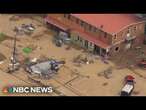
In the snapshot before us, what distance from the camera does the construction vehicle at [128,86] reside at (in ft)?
32.5

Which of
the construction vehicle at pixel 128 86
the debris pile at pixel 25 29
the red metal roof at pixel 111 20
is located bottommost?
the construction vehicle at pixel 128 86

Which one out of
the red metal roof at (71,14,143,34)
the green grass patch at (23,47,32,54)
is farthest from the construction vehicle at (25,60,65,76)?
A: the red metal roof at (71,14,143,34)

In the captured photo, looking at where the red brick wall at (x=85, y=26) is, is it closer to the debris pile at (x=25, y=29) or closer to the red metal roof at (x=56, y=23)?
the red metal roof at (x=56, y=23)

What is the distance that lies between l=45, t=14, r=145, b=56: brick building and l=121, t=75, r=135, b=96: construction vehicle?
60cm

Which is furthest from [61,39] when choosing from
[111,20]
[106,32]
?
[111,20]

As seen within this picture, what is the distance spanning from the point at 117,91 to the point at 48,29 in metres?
2.03

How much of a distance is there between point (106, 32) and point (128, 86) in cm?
108

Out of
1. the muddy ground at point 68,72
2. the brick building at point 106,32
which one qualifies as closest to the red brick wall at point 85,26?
the brick building at point 106,32

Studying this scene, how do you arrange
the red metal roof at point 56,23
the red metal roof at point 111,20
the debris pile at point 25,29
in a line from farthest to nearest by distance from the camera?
the debris pile at point 25,29, the red metal roof at point 56,23, the red metal roof at point 111,20

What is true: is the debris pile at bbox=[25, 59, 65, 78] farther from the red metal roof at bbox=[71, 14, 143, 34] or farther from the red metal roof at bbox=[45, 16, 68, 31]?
the red metal roof at bbox=[71, 14, 143, 34]

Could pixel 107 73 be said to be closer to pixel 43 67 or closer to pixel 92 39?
pixel 92 39

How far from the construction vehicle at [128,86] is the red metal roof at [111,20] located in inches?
35.3

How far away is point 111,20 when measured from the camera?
1048 centimetres
